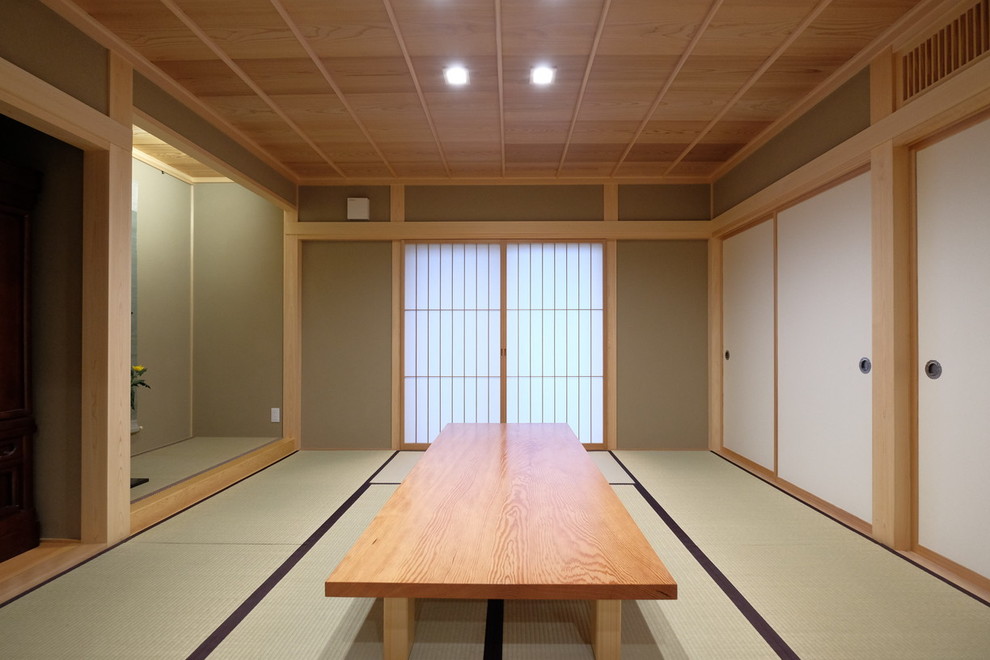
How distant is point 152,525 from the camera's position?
2727 millimetres

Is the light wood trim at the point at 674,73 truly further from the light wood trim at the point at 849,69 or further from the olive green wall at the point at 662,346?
the olive green wall at the point at 662,346

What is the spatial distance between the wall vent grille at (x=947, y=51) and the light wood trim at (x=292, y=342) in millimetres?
4600

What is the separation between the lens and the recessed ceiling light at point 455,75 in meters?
2.76

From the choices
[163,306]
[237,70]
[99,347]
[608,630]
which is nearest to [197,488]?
[99,347]

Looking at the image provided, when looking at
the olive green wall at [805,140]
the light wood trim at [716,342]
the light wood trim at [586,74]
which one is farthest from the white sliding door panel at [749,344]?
the light wood trim at [586,74]

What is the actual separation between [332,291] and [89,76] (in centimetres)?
252

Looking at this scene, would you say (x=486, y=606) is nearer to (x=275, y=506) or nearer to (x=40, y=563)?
(x=275, y=506)

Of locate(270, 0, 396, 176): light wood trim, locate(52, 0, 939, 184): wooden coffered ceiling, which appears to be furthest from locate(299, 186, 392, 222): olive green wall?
locate(270, 0, 396, 176): light wood trim

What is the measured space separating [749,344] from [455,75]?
311 cm

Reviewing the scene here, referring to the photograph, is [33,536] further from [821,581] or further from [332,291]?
[821,581]

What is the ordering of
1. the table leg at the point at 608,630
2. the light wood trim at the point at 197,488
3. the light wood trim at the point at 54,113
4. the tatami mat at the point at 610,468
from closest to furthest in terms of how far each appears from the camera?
the table leg at the point at 608,630 → the light wood trim at the point at 54,113 → the light wood trim at the point at 197,488 → the tatami mat at the point at 610,468

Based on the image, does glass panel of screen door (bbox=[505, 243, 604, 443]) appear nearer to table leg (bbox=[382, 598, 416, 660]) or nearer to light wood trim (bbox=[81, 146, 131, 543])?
light wood trim (bbox=[81, 146, 131, 543])

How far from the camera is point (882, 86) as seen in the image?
2.51 meters

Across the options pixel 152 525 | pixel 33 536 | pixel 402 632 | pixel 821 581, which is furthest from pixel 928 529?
pixel 33 536
